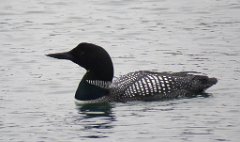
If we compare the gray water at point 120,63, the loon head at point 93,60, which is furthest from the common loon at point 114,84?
the gray water at point 120,63

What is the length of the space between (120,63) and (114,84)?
2.01 meters

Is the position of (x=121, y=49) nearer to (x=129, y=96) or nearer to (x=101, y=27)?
(x=101, y=27)

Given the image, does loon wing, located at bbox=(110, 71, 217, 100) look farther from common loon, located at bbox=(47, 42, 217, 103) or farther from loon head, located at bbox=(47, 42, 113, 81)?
loon head, located at bbox=(47, 42, 113, 81)

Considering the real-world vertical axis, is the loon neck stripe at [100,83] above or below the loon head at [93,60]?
below

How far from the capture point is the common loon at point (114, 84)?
1342 centimetres

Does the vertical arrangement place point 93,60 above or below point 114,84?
above

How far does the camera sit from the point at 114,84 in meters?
13.5

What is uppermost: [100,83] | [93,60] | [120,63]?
[93,60]

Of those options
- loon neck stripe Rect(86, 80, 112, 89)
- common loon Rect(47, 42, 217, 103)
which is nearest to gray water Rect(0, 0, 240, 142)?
common loon Rect(47, 42, 217, 103)

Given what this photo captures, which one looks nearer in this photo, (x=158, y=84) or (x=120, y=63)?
(x=158, y=84)

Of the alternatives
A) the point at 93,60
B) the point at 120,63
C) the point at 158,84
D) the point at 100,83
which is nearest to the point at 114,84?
the point at 100,83

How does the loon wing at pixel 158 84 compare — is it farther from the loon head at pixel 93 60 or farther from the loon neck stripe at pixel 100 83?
the loon head at pixel 93 60

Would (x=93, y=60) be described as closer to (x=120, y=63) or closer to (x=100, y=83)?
(x=100, y=83)

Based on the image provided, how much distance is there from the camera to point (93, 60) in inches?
531
